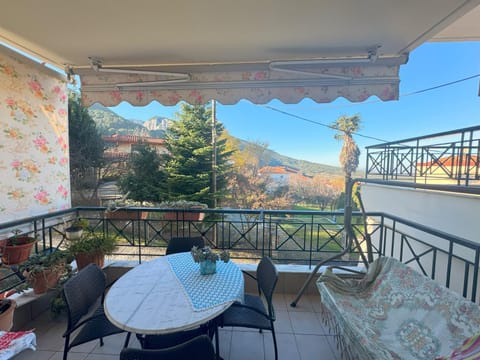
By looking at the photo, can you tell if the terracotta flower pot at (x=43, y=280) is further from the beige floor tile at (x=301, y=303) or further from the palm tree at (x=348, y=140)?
the palm tree at (x=348, y=140)

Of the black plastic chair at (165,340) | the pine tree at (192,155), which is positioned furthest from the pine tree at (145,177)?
the black plastic chair at (165,340)

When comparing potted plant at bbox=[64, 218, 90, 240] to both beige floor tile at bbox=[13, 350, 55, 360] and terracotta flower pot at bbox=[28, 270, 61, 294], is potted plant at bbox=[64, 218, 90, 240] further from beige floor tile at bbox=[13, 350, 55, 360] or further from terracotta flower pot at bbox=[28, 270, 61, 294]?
beige floor tile at bbox=[13, 350, 55, 360]

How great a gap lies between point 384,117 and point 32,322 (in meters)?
11.3

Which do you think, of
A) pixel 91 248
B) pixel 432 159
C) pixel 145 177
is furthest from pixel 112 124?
pixel 432 159

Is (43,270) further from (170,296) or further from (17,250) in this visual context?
(170,296)

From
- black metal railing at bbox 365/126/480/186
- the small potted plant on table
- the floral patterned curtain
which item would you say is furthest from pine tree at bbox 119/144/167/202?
black metal railing at bbox 365/126/480/186

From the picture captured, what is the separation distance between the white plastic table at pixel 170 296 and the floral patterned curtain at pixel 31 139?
1592 mm

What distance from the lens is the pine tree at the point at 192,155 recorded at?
319 inches

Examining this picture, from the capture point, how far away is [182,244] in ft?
7.12

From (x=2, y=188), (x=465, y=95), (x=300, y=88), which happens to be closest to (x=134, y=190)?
A: (x=2, y=188)

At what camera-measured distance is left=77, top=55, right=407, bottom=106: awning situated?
2.11 meters

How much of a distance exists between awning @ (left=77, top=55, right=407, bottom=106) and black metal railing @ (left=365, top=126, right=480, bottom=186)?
2084 mm

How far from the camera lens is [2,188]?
2092 millimetres

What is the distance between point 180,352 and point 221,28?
1.97 metres
